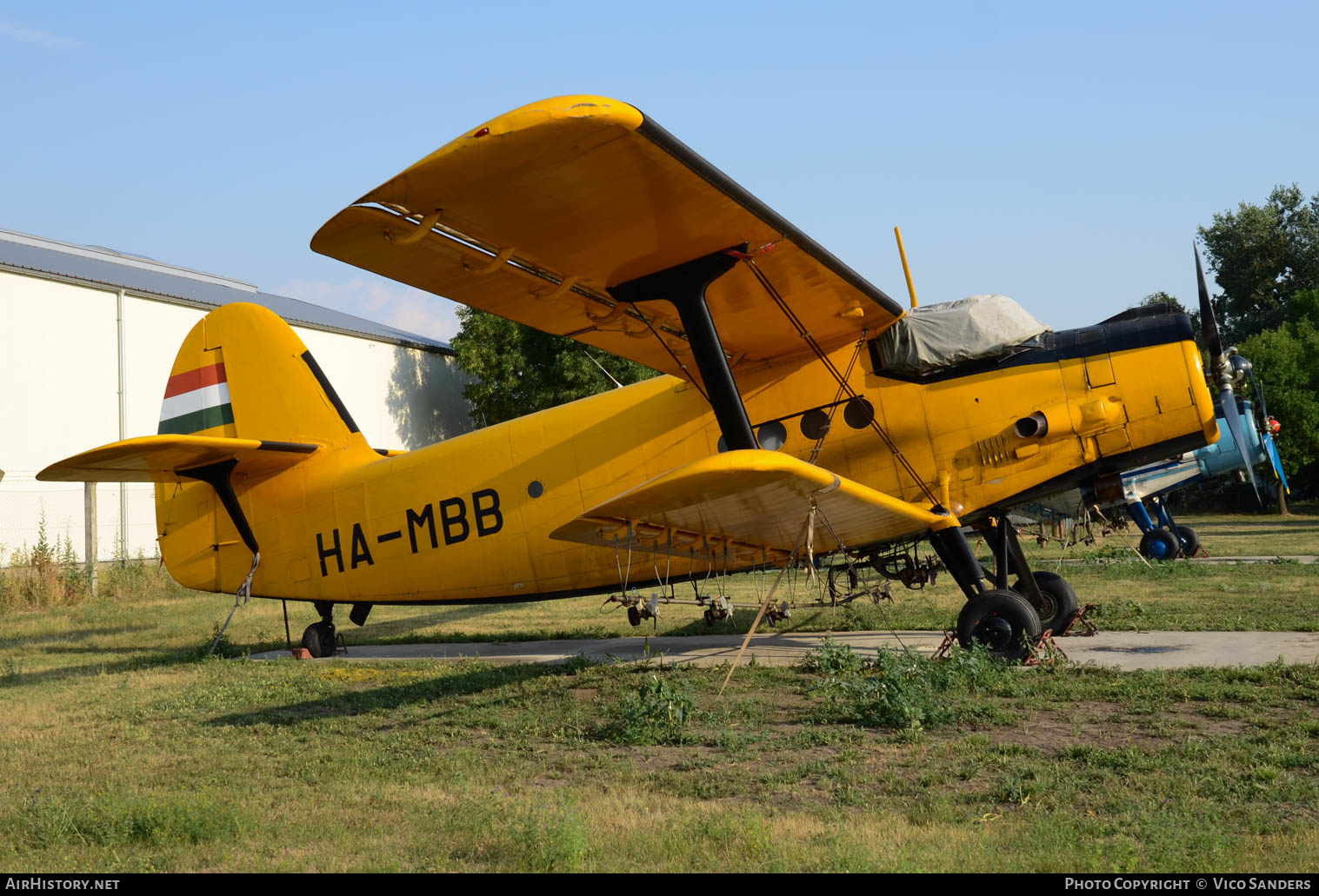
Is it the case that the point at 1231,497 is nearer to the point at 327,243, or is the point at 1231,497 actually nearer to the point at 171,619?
the point at 171,619

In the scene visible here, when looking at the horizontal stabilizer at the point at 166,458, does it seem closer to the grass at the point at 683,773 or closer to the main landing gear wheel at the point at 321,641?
the main landing gear wheel at the point at 321,641

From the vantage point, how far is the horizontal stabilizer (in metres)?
8.76

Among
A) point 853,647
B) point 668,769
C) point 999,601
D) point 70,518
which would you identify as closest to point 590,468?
point 853,647

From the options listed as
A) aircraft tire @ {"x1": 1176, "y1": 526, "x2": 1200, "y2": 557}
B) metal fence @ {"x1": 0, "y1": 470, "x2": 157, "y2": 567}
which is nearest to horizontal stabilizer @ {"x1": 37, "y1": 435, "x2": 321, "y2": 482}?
metal fence @ {"x1": 0, "y1": 470, "x2": 157, "y2": 567}

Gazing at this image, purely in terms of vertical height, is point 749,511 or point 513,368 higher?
point 513,368

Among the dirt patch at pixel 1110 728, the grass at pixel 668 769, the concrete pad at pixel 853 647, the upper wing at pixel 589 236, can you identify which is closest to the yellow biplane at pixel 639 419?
the upper wing at pixel 589 236

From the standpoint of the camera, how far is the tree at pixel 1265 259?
54500mm

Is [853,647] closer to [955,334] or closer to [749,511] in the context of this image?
[955,334]

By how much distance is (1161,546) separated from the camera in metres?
20.1

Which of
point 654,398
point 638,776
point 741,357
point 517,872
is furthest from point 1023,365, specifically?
point 517,872

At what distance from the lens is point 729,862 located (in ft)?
11.7

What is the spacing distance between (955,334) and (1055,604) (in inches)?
131

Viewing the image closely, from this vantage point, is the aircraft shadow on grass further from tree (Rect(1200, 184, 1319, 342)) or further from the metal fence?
tree (Rect(1200, 184, 1319, 342))

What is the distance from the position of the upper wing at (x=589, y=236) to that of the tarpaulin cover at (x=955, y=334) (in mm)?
236
